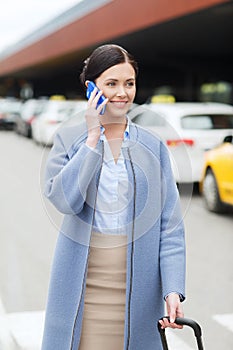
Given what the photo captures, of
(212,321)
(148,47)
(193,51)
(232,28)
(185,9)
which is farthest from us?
(193,51)

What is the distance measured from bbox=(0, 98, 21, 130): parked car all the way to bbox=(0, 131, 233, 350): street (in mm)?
22587

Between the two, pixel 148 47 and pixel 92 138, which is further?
pixel 148 47

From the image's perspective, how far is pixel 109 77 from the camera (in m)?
2.26

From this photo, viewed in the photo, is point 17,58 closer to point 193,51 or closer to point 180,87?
point 180,87

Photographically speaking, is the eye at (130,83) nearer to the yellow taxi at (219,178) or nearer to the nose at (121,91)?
the nose at (121,91)

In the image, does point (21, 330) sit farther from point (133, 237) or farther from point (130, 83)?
point (130, 83)

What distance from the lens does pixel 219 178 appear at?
1002cm

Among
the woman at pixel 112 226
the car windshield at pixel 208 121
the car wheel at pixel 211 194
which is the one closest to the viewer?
the woman at pixel 112 226

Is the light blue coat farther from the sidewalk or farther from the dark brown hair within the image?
the sidewalk

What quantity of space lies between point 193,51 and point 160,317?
108 feet

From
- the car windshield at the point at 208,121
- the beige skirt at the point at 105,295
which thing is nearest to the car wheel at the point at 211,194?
the car windshield at the point at 208,121

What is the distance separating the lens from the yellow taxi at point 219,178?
974 centimetres

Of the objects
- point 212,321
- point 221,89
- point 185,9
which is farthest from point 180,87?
point 212,321

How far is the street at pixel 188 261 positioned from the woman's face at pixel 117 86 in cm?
41
